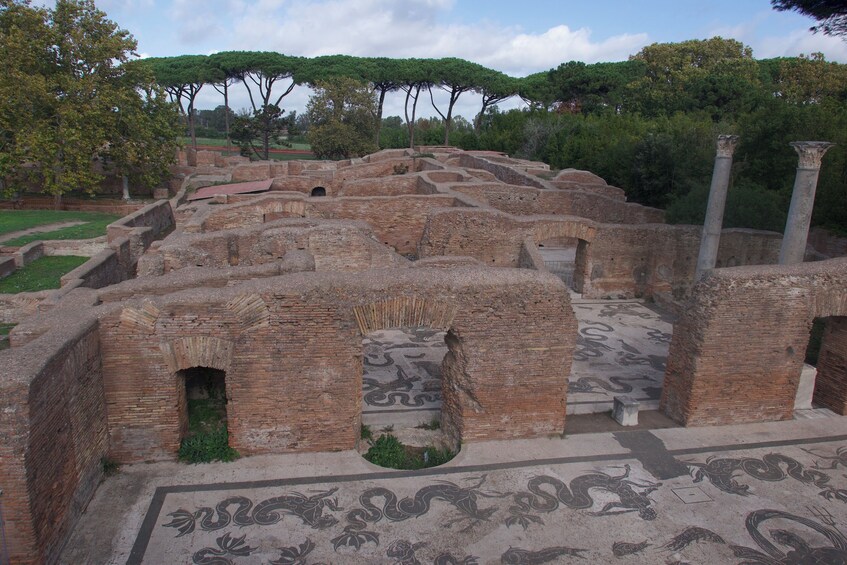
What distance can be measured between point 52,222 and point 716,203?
20300 mm

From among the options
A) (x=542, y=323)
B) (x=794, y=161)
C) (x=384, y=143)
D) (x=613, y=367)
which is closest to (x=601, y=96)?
(x=384, y=143)

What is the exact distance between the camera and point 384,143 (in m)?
48.8

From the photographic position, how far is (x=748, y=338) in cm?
753

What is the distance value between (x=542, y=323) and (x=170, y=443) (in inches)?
172

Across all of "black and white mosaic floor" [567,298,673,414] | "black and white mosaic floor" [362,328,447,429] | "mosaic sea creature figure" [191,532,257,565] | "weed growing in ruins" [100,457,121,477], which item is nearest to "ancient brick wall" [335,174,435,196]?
"black and white mosaic floor" [567,298,673,414]

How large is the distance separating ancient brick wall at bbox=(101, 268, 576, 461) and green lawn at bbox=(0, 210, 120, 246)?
13.4m

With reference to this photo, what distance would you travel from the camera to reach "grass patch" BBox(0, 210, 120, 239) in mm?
19016

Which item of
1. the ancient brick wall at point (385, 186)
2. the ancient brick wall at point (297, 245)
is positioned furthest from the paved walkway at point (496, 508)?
the ancient brick wall at point (385, 186)

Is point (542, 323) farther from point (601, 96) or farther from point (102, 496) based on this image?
point (601, 96)

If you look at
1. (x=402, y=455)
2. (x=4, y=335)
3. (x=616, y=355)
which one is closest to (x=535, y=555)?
(x=402, y=455)

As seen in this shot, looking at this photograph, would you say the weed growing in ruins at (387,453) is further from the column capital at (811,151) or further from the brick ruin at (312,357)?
the column capital at (811,151)

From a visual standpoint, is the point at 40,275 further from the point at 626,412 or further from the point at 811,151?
the point at 811,151

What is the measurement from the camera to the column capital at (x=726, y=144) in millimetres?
10875

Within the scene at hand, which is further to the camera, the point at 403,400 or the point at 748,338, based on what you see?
the point at 403,400
